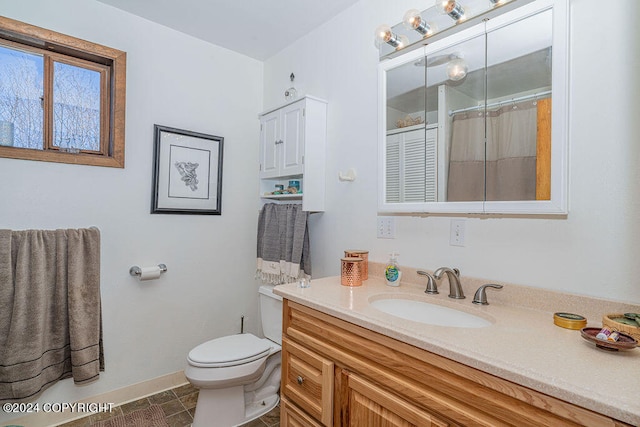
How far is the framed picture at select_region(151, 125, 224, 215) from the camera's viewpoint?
2.21 metres

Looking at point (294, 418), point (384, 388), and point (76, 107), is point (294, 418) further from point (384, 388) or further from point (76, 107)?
point (76, 107)

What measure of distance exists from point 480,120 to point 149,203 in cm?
202

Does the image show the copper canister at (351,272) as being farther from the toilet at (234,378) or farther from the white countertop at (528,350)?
the toilet at (234,378)

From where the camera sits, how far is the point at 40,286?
5.65 feet

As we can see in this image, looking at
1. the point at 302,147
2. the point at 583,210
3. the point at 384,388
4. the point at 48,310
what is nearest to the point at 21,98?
the point at 48,310

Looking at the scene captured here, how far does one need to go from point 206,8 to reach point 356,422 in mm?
2341

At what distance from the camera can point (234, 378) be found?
5.78 ft

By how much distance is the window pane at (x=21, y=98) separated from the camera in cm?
177

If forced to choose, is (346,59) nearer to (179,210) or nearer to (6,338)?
(179,210)

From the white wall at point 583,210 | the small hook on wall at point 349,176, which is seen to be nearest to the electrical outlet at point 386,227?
the white wall at point 583,210

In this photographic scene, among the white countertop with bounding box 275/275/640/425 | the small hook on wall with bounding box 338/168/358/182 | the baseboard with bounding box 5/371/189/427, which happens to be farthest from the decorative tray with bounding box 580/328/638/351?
the baseboard with bounding box 5/371/189/427

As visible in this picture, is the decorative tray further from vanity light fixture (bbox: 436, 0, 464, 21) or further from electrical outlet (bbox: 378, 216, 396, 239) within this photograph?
vanity light fixture (bbox: 436, 0, 464, 21)

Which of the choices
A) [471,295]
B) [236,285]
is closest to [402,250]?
[471,295]

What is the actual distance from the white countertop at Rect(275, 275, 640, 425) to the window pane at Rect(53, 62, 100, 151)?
5.59 feet
